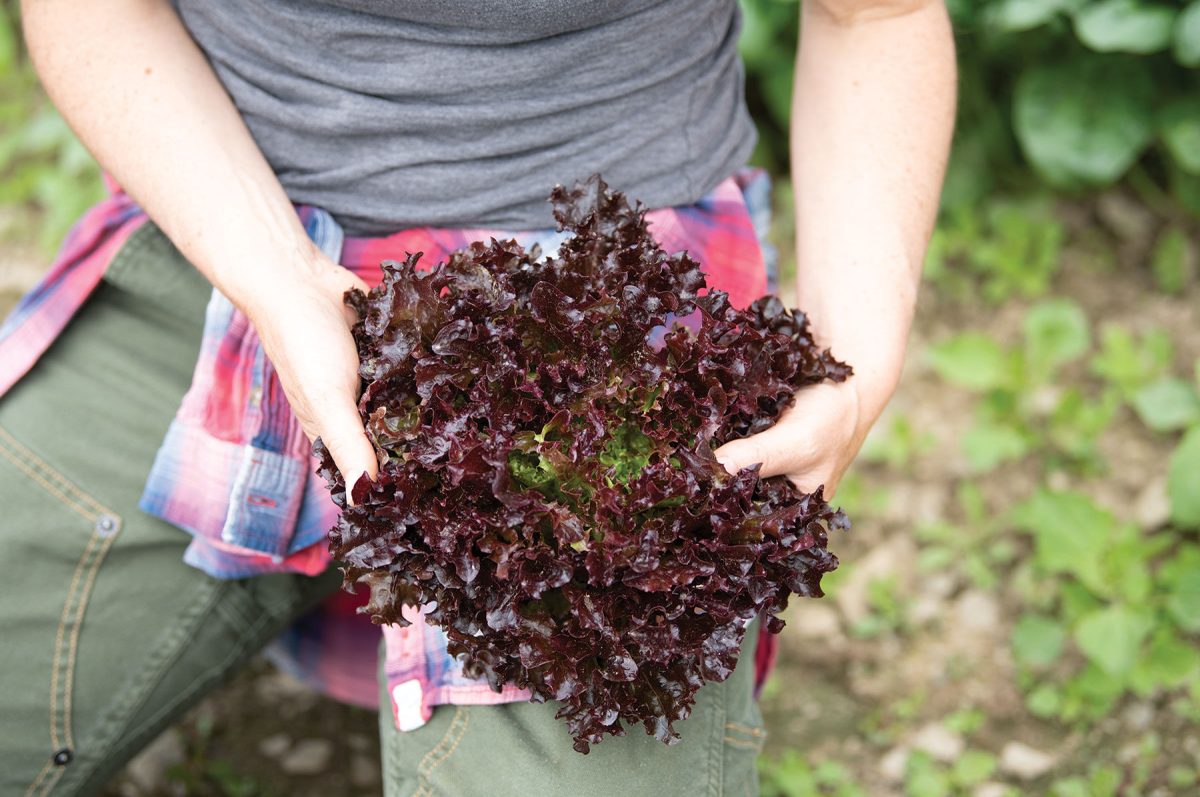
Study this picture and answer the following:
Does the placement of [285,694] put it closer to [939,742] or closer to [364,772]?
[364,772]

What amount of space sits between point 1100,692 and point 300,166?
2.20 metres

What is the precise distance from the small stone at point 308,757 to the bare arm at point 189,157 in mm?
1416

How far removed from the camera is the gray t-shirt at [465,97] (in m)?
1.86

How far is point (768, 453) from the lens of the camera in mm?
1690

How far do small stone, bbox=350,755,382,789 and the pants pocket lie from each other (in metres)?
0.94

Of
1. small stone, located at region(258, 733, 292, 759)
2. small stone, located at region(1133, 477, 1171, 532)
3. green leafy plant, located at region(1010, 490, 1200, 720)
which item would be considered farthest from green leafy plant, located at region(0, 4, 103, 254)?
small stone, located at region(1133, 477, 1171, 532)

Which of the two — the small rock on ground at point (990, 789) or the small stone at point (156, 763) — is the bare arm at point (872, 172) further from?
the small stone at point (156, 763)

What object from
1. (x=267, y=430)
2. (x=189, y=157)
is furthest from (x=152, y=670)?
(x=189, y=157)

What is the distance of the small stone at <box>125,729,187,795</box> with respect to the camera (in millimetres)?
2871

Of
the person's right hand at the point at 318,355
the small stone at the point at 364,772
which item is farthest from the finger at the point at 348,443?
the small stone at the point at 364,772

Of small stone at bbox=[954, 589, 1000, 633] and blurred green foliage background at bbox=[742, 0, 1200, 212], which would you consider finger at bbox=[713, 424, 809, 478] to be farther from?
blurred green foliage background at bbox=[742, 0, 1200, 212]

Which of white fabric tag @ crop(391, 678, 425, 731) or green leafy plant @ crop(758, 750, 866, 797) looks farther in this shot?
green leafy plant @ crop(758, 750, 866, 797)

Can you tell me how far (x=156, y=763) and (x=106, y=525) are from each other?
1.14m

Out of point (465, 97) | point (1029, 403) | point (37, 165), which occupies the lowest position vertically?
point (465, 97)
